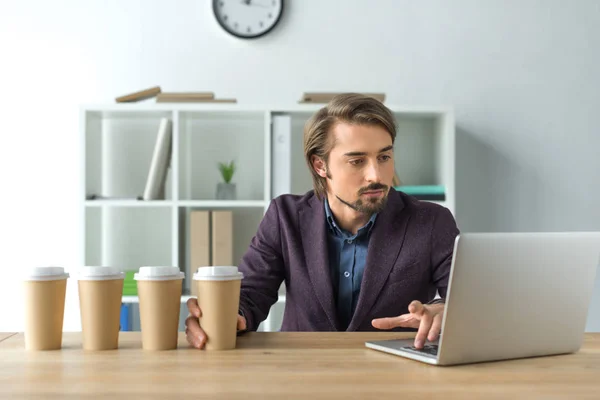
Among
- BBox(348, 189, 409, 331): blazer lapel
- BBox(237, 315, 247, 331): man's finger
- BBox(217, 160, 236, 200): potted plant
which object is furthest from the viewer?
BBox(217, 160, 236, 200): potted plant

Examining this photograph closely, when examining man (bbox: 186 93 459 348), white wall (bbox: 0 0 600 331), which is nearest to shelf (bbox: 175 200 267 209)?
white wall (bbox: 0 0 600 331)

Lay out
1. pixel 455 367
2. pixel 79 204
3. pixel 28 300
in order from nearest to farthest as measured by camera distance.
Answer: pixel 455 367
pixel 28 300
pixel 79 204

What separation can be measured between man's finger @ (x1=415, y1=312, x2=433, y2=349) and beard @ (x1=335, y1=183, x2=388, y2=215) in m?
0.63

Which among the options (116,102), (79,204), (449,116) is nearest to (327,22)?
(449,116)

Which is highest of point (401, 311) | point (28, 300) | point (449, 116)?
point (449, 116)

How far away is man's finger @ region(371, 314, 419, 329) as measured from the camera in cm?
132

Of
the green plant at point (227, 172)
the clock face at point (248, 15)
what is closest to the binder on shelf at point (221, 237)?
the green plant at point (227, 172)

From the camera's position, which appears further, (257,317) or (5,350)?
(257,317)

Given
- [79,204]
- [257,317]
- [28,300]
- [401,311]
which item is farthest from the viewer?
[79,204]

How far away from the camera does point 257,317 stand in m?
1.75

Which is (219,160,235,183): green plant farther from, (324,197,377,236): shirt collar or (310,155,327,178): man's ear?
(324,197,377,236): shirt collar

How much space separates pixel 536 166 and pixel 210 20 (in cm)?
172

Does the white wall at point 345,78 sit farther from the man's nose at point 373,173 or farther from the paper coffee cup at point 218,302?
the paper coffee cup at point 218,302

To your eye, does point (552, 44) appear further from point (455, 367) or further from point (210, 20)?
point (455, 367)
